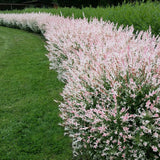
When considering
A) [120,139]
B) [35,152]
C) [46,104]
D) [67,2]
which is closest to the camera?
[120,139]

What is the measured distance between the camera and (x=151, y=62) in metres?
2.75

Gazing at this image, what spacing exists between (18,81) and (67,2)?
1275 cm

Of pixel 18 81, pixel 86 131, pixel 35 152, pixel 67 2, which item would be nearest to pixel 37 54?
pixel 18 81

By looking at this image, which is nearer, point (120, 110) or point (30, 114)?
point (120, 110)

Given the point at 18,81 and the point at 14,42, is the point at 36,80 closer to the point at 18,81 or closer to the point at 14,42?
the point at 18,81

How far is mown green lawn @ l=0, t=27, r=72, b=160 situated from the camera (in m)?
3.69

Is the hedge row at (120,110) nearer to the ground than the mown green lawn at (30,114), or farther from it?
farther from it

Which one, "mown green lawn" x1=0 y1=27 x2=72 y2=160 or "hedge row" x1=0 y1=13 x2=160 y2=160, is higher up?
"hedge row" x1=0 y1=13 x2=160 y2=160

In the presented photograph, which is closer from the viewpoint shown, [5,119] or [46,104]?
[5,119]

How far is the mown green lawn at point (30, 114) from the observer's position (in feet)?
12.1

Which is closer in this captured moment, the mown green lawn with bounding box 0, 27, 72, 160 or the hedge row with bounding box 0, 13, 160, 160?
the hedge row with bounding box 0, 13, 160, 160

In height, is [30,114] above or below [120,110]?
below

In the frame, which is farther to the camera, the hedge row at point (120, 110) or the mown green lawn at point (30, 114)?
the mown green lawn at point (30, 114)

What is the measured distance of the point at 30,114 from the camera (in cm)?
474
